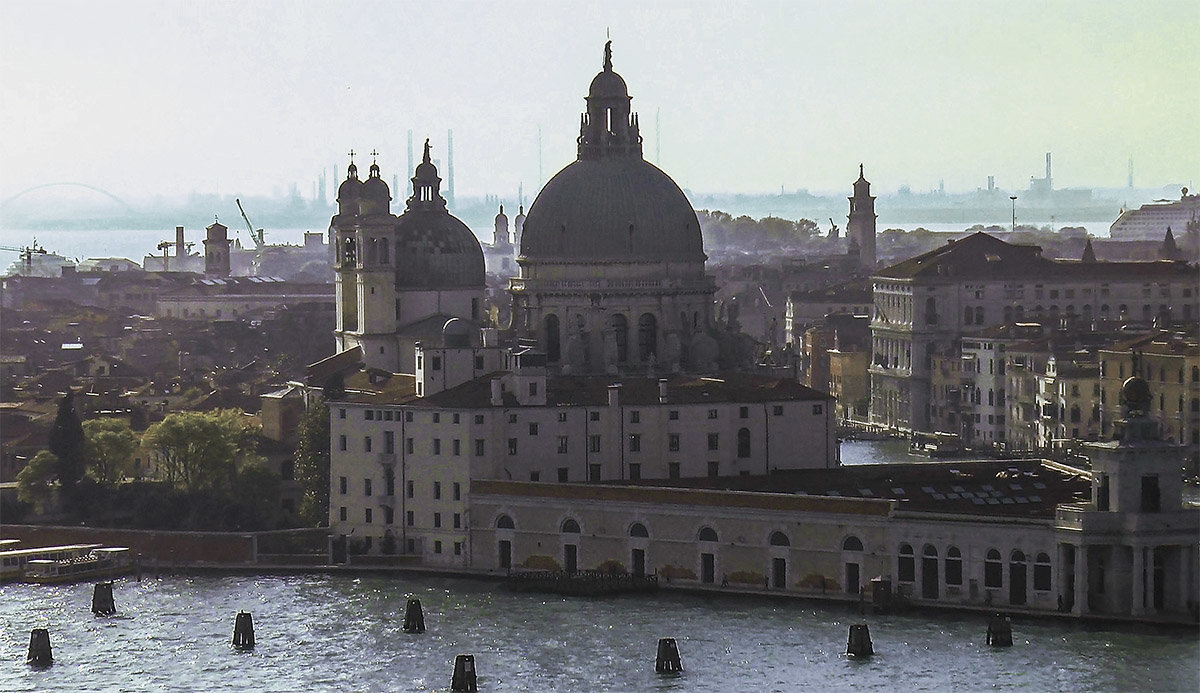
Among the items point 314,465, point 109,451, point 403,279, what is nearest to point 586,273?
point 403,279

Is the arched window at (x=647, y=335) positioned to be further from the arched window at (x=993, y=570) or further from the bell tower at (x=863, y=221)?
the bell tower at (x=863, y=221)

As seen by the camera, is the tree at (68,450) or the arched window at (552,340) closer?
the tree at (68,450)

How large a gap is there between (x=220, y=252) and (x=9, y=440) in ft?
219

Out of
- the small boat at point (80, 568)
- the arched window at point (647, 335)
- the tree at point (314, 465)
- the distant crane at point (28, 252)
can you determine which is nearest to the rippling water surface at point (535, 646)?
the small boat at point (80, 568)

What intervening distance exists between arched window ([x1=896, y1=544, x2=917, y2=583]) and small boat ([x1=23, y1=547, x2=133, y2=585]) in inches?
465

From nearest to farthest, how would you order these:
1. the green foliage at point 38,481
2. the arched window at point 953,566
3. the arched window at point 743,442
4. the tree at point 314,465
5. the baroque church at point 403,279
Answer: the arched window at point 953,566, the arched window at point 743,442, the tree at point 314,465, the green foliage at point 38,481, the baroque church at point 403,279

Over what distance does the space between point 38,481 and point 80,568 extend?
492cm

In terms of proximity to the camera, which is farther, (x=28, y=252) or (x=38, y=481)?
(x=28, y=252)

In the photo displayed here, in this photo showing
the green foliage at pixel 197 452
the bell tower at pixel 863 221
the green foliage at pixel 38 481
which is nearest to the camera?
the green foliage at pixel 197 452

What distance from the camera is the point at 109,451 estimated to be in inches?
2265

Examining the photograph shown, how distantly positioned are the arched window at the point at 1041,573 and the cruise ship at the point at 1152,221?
80974 mm

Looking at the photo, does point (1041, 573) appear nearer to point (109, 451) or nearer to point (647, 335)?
point (647, 335)

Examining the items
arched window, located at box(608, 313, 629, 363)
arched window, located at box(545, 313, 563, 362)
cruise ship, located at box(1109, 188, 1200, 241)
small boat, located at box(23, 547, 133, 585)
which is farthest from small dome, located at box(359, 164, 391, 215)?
cruise ship, located at box(1109, 188, 1200, 241)

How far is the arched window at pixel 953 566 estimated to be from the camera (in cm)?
4644
